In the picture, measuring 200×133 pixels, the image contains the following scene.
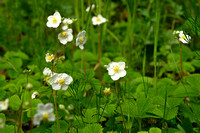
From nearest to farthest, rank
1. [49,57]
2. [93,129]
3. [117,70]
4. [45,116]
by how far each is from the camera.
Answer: [45,116] < [93,129] < [117,70] < [49,57]

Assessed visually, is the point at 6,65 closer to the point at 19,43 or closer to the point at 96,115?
the point at 19,43

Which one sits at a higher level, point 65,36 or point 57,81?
point 65,36

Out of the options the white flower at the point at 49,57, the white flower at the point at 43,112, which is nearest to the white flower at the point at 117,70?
the white flower at the point at 49,57

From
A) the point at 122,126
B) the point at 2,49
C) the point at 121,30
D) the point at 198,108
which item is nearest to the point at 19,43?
the point at 2,49

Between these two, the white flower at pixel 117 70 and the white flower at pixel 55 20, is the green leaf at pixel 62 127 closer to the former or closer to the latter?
the white flower at pixel 117 70

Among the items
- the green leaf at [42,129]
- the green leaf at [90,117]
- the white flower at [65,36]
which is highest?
the white flower at [65,36]

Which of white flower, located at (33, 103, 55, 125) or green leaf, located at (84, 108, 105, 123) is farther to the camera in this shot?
green leaf, located at (84, 108, 105, 123)

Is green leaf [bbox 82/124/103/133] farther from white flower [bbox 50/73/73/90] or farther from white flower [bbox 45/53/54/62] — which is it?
white flower [bbox 45/53/54/62]

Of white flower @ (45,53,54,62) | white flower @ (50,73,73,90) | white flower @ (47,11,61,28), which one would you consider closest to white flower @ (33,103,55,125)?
white flower @ (50,73,73,90)

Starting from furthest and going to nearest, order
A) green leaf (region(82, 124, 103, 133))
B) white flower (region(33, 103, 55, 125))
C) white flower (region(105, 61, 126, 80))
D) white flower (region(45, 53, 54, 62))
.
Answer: white flower (region(45, 53, 54, 62))
white flower (region(105, 61, 126, 80))
green leaf (region(82, 124, 103, 133))
white flower (region(33, 103, 55, 125))

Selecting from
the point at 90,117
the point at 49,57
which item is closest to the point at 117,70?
the point at 90,117

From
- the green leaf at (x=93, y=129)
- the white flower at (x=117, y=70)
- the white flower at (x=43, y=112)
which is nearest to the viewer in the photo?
the white flower at (x=43, y=112)

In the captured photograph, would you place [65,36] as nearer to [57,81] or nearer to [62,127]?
[57,81]
